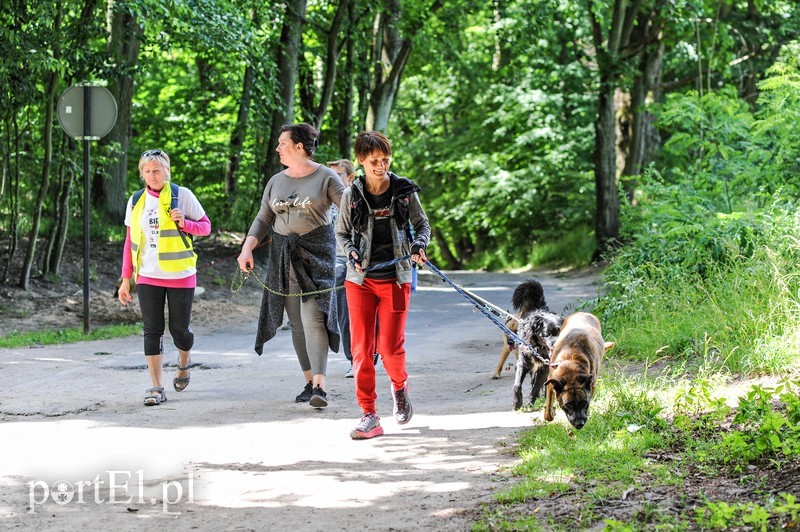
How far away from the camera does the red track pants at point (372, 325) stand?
701cm

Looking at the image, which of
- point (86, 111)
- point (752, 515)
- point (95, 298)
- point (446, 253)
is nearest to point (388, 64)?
point (95, 298)

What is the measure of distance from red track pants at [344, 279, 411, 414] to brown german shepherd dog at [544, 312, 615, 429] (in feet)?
3.56

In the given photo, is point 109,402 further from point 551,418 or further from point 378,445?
point 551,418

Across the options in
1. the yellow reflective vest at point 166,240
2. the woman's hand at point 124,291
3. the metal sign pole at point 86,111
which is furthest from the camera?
the metal sign pole at point 86,111

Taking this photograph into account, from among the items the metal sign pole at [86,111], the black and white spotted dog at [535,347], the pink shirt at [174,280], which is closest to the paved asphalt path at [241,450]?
the black and white spotted dog at [535,347]

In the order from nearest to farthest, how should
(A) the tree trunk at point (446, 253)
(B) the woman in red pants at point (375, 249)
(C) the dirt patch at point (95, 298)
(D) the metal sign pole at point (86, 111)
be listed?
(B) the woman in red pants at point (375, 249)
(D) the metal sign pole at point (86, 111)
(C) the dirt patch at point (95, 298)
(A) the tree trunk at point (446, 253)

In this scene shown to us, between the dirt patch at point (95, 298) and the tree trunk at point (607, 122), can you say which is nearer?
the dirt patch at point (95, 298)

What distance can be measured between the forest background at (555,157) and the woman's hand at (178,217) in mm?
3480

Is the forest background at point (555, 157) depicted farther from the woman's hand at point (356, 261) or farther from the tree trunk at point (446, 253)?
the woman's hand at point (356, 261)

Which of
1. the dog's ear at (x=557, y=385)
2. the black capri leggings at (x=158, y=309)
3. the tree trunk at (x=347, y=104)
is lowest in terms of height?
the dog's ear at (x=557, y=385)

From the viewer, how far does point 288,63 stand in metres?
20.7

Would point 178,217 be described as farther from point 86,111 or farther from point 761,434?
point 86,111

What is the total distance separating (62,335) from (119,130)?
9.17m

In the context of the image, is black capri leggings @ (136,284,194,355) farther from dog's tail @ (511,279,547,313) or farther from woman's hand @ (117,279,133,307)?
dog's tail @ (511,279,547,313)
